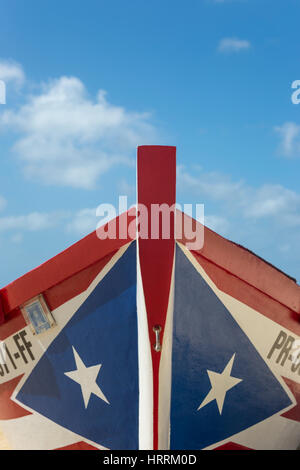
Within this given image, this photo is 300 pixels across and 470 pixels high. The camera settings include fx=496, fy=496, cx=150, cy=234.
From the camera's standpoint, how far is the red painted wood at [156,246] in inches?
138

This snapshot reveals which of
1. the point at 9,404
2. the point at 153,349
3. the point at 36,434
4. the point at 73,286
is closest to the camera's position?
the point at 153,349

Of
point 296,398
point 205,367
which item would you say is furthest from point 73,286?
point 296,398

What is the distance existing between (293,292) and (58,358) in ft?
6.72

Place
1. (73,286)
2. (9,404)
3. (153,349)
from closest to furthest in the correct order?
(153,349), (73,286), (9,404)

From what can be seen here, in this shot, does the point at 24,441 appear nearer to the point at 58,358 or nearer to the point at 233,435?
the point at 58,358

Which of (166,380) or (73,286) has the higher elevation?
(73,286)

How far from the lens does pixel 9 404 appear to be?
14.4ft

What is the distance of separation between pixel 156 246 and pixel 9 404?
2092 millimetres

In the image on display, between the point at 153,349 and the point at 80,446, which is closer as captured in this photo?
the point at 153,349

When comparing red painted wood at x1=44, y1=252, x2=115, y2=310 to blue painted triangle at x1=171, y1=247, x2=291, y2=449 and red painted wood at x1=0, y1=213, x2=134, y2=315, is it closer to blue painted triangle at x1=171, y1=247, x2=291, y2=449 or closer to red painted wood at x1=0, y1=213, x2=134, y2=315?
red painted wood at x1=0, y1=213, x2=134, y2=315

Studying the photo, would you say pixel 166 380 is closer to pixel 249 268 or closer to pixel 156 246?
pixel 156 246

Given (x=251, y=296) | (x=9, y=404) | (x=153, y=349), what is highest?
(x=251, y=296)

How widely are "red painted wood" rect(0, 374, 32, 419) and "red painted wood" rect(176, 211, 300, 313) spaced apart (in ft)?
6.56

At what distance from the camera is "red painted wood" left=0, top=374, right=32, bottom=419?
170 inches
